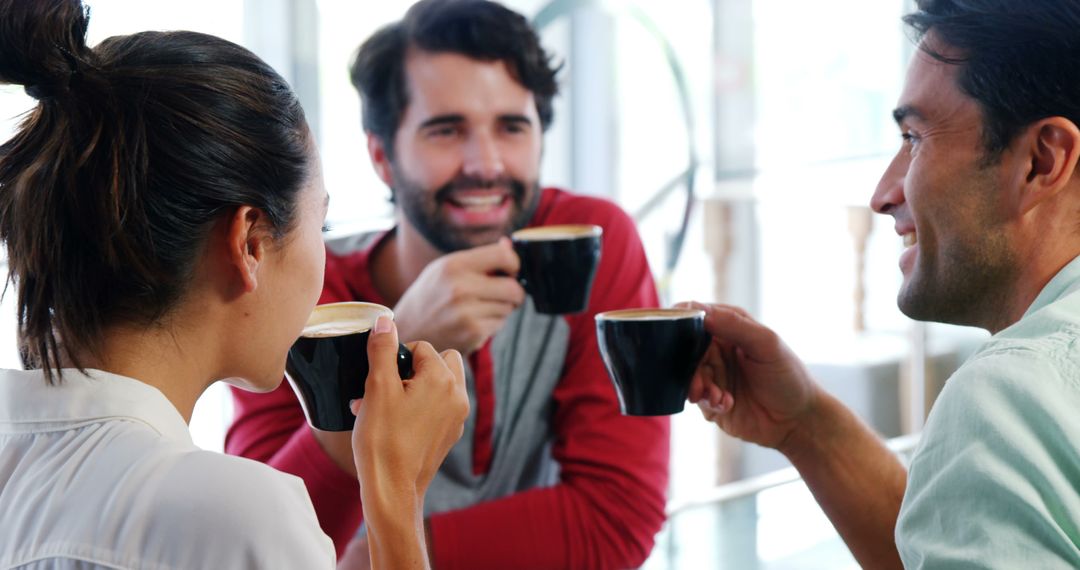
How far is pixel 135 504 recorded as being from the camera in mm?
773

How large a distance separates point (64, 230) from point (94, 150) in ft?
0.21

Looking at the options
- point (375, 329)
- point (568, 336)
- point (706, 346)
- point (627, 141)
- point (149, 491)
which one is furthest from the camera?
point (627, 141)

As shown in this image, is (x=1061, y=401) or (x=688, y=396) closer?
(x=1061, y=401)

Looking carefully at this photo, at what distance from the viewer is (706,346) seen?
1227 millimetres

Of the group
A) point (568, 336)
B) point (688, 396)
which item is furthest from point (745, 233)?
point (688, 396)

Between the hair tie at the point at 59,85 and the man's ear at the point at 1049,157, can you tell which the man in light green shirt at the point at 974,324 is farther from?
the hair tie at the point at 59,85

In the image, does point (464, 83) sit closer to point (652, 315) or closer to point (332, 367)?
point (652, 315)

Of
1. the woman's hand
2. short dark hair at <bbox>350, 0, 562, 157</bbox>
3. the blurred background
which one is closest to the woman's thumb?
the woman's hand

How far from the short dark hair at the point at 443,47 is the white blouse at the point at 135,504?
101 centimetres

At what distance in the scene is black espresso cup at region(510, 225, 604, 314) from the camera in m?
1.42

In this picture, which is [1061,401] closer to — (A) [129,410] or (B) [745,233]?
(A) [129,410]

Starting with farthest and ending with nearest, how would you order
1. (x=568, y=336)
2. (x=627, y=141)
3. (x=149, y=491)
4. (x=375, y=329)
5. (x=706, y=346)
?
(x=627, y=141) < (x=568, y=336) < (x=706, y=346) < (x=375, y=329) < (x=149, y=491)

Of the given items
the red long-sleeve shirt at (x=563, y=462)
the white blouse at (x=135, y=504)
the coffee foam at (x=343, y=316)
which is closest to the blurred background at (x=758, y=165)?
the red long-sleeve shirt at (x=563, y=462)

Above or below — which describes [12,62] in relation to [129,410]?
above
